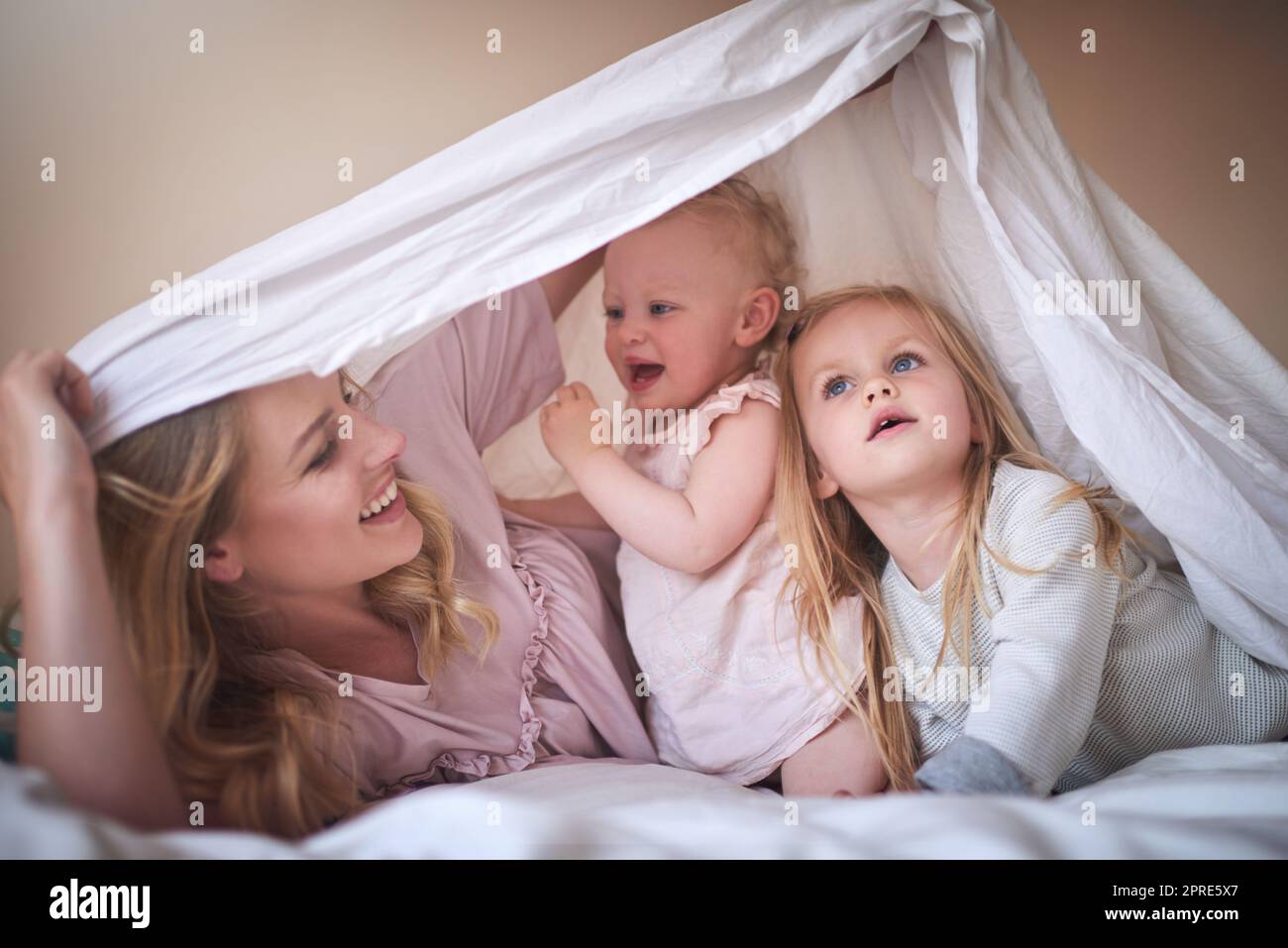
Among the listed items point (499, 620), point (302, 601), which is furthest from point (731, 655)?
point (302, 601)

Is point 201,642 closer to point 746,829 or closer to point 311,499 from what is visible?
point 311,499

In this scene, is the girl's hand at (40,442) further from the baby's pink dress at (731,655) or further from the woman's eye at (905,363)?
the woman's eye at (905,363)

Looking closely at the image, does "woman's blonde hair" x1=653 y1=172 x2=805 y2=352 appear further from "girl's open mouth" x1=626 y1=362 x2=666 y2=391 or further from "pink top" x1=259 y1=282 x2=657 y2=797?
"pink top" x1=259 y1=282 x2=657 y2=797

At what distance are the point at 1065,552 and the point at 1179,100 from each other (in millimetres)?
1133

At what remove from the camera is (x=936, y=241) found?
3.94ft

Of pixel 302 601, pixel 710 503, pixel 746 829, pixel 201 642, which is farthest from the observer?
pixel 710 503

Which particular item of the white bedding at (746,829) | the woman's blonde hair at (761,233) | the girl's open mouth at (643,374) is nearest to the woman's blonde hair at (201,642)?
the white bedding at (746,829)

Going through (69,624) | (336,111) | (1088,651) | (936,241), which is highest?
(336,111)

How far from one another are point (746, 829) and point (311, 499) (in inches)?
22.9

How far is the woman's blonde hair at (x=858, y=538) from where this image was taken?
3.73 ft

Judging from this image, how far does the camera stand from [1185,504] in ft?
3.43

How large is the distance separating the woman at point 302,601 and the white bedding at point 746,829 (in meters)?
0.13

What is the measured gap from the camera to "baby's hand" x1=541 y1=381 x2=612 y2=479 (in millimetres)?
1270
